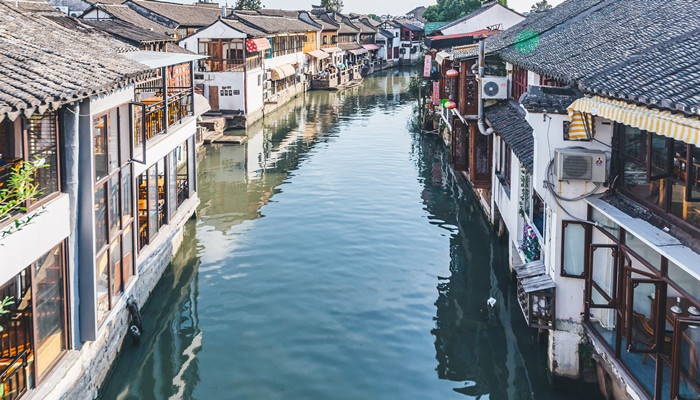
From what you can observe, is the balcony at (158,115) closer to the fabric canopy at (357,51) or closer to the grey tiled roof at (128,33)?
the grey tiled roof at (128,33)

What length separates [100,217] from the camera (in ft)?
38.4

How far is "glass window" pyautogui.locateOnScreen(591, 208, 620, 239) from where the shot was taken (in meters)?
10.4

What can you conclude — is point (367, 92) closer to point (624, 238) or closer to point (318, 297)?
point (318, 297)

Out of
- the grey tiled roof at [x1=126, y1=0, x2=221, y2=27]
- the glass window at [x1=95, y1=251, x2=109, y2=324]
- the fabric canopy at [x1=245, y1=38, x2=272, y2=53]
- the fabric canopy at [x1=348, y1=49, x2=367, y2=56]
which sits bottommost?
the glass window at [x1=95, y1=251, x2=109, y2=324]

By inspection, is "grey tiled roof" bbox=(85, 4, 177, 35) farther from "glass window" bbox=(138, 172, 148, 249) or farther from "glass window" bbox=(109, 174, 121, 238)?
"glass window" bbox=(109, 174, 121, 238)

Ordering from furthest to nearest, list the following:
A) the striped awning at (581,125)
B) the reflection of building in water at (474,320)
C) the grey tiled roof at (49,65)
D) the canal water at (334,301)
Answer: the reflection of building in water at (474,320)
the canal water at (334,301)
the striped awning at (581,125)
the grey tiled roof at (49,65)

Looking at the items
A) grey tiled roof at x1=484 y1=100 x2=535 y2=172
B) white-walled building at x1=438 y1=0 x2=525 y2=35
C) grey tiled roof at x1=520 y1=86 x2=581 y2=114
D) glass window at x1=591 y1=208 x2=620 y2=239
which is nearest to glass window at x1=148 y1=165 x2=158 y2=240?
grey tiled roof at x1=484 y1=100 x2=535 y2=172

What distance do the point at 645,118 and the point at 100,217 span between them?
28.6ft

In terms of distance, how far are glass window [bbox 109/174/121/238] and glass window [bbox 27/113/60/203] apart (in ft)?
6.69

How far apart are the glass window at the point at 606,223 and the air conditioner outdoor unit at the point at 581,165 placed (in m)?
0.60

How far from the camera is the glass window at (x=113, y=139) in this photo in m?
12.1

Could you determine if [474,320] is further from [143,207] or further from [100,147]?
[100,147]

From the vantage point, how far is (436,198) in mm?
26875

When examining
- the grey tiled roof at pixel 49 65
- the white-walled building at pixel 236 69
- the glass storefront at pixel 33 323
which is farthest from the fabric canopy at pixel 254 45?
the glass storefront at pixel 33 323
